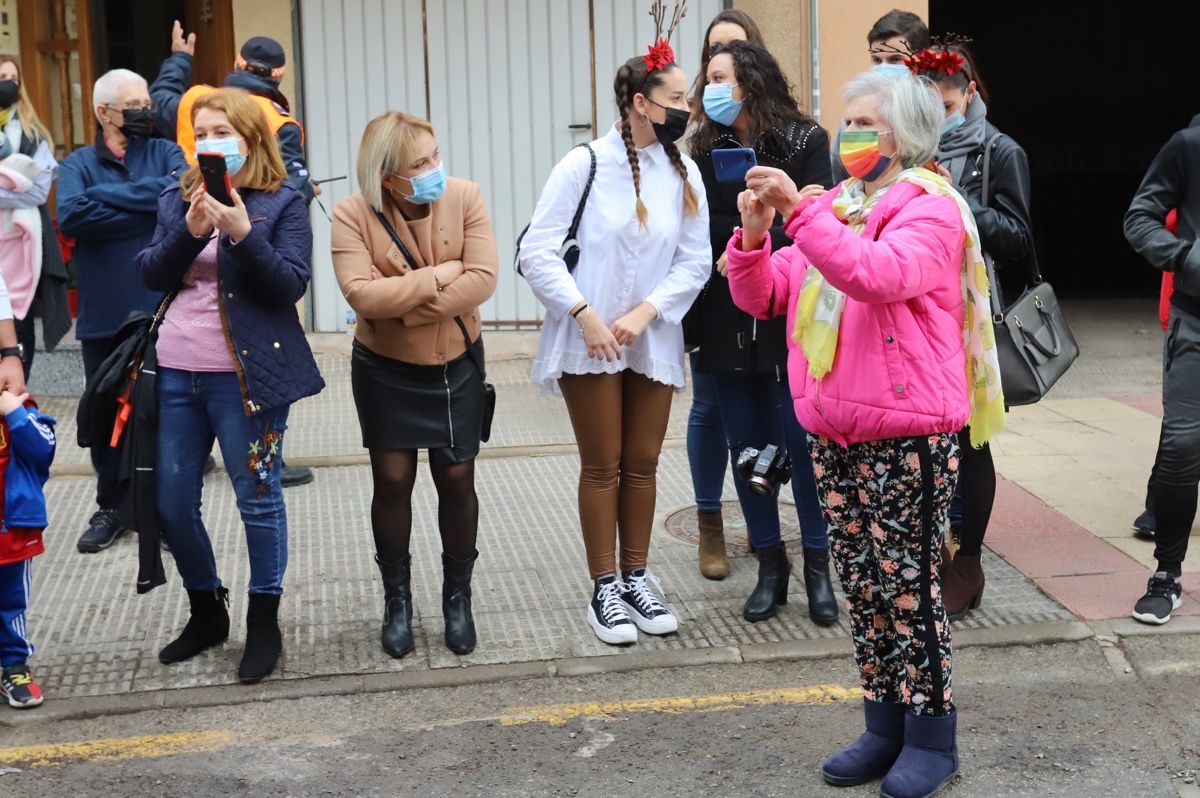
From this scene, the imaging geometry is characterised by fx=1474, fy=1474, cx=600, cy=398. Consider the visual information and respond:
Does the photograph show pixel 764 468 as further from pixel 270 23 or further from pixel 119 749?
pixel 270 23

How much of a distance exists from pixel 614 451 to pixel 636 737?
3.71 ft

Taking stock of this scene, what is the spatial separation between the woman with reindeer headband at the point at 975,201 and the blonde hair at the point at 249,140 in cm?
216

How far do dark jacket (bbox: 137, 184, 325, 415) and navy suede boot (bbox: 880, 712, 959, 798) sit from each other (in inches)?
87.5

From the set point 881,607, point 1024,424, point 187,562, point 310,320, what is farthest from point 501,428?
point 881,607

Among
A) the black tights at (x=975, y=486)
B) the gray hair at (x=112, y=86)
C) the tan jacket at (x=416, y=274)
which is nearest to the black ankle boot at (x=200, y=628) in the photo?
the tan jacket at (x=416, y=274)

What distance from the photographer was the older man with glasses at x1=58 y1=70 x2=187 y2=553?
6172 millimetres

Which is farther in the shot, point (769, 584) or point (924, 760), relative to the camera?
point (769, 584)

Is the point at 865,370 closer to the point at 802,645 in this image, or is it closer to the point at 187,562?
the point at 802,645

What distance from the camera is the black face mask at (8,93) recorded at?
22.2 ft

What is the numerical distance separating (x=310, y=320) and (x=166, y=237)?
5297 mm

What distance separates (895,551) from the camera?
154 inches

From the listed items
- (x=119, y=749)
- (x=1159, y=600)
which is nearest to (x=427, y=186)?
(x=119, y=749)

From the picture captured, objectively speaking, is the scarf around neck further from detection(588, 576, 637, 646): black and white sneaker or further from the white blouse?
detection(588, 576, 637, 646): black and white sneaker

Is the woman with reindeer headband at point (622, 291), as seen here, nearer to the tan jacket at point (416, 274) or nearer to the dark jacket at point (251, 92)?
the tan jacket at point (416, 274)
